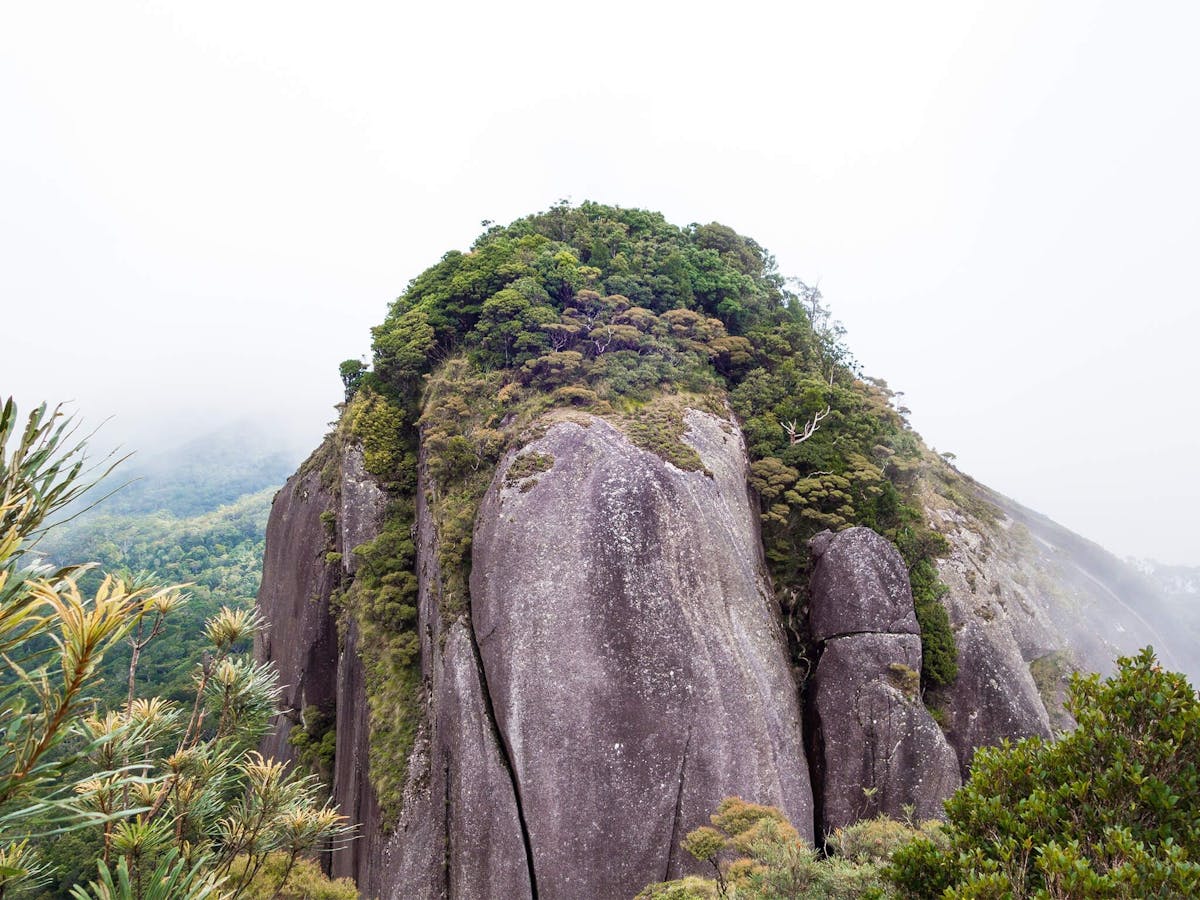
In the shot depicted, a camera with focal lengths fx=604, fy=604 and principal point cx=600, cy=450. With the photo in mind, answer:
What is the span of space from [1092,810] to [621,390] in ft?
48.8

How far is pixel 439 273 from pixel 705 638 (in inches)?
690

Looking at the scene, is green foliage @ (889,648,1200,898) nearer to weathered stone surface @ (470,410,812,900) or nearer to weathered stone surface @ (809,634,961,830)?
weathered stone surface @ (470,410,812,900)

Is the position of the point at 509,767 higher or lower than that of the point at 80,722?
lower

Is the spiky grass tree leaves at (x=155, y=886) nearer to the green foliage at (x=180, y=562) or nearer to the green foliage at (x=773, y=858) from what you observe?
the green foliage at (x=773, y=858)

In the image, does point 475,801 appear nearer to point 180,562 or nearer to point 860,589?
point 860,589

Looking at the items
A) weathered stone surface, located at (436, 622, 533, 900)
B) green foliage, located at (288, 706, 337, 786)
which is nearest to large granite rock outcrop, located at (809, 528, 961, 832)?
weathered stone surface, located at (436, 622, 533, 900)

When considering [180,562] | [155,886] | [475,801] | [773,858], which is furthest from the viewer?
[180,562]

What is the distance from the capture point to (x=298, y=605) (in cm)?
2266

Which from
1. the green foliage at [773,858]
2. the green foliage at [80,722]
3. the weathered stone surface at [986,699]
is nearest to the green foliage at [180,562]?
the green foliage at [773,858]

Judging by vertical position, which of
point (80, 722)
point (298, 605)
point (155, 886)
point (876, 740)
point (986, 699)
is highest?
point (80, 722)

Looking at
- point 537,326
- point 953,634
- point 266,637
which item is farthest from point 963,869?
point 266,637

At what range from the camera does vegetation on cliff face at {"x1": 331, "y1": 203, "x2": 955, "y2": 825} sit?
60.2 feet

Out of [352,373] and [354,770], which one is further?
[352,373]

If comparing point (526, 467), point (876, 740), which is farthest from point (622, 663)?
point (876, 740)
